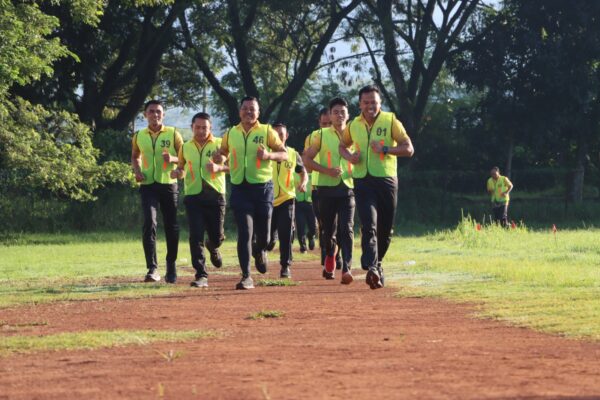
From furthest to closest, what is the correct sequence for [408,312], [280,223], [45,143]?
1. [45,143]
2. [280,223]
3. [408,312]

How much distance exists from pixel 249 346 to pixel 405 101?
39.6m

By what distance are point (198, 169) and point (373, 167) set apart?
102 inches

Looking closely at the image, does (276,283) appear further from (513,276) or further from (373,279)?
(513,276)

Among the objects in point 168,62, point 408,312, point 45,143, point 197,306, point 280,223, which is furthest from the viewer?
point 168,62

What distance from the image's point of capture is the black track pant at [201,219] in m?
14.9

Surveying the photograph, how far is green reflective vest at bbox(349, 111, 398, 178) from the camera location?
13.3 meters

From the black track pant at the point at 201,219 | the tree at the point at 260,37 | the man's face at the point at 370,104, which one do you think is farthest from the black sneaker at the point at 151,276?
the tree at the point at 260,37

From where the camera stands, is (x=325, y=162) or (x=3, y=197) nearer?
(x=325, y=162)

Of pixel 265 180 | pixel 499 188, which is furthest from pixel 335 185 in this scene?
pixel 499 188

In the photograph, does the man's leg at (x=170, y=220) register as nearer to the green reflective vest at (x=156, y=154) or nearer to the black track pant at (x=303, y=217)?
the green reflective vest at (x=156, y=154)

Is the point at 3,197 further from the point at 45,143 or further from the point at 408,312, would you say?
the point at 408,312

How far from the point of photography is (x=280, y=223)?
16.6 metres

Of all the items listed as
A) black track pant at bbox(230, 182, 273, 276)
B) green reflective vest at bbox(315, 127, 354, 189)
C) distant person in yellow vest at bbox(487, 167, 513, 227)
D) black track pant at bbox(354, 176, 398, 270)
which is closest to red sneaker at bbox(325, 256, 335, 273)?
green reflective vest at bbox(315, 127, 354, 189)

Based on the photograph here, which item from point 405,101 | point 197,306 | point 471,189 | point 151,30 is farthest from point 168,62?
point 197,306
